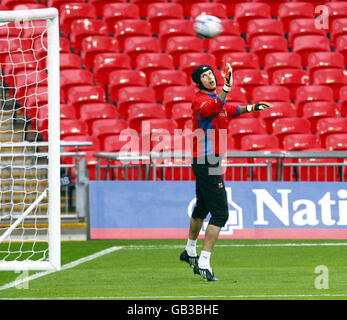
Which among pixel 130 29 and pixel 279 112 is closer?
pixel 279 112

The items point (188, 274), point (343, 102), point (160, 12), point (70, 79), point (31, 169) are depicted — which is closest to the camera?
point (188, 274)

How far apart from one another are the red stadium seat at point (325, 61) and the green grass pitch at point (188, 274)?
644cm

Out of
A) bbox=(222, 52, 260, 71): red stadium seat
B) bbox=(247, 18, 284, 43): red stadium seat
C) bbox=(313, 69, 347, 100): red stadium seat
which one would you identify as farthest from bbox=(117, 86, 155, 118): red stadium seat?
bbox=(313, 69, 347, 100): red stadium seat

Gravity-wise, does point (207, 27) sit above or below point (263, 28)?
below

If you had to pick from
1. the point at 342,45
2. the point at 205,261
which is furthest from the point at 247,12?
the point at 205,261

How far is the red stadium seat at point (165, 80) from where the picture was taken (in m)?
16.9

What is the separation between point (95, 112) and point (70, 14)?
3.51 metres

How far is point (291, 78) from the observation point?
17219 mm

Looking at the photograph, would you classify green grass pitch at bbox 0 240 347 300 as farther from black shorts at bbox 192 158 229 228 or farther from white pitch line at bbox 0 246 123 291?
black shorts at bbox 192 158 229 228

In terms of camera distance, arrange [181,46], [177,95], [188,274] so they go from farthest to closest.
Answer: [181,46] < [177,95] < [188,274]

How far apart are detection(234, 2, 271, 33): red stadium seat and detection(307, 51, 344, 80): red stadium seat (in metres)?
2.02

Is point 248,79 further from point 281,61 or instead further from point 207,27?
point 207,27

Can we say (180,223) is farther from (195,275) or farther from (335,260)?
(195,275)

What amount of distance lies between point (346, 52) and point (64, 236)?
8262 mm
